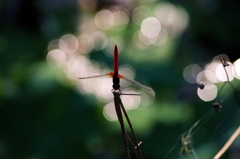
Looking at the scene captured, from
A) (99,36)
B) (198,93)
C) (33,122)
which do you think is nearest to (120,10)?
(99,36)

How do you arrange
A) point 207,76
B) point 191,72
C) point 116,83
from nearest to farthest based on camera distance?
point 116,83 < point 207,76 < point 191,72

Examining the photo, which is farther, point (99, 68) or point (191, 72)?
point (191, 72)

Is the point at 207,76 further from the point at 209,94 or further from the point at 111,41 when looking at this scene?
the point at 111,41

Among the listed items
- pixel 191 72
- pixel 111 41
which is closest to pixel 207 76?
pixel 191 72

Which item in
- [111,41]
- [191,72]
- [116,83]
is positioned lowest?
[191,72]

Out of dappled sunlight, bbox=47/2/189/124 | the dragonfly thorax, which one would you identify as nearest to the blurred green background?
dappled sunlight, bbox=47/2/189/124

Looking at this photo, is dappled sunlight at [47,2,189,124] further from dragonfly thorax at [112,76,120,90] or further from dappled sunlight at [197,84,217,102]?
dragonfly thorax at [112,76,120,90]

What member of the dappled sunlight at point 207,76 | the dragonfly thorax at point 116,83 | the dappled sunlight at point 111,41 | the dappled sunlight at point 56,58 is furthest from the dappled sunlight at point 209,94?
the dragonfly thorax at point 116,83

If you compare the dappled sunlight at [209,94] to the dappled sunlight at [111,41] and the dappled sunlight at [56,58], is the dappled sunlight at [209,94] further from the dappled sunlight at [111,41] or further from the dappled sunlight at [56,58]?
the dappled sunlight at [56,58]
